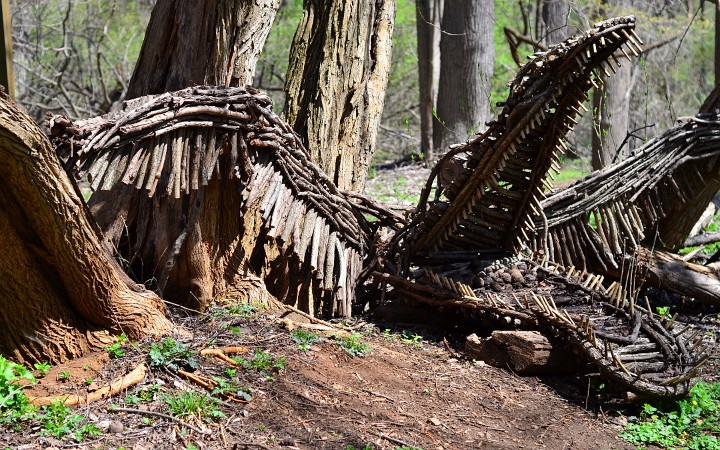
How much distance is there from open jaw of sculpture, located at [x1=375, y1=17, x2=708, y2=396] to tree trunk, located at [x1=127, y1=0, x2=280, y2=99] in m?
1.62

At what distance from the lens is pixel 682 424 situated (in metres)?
4.41

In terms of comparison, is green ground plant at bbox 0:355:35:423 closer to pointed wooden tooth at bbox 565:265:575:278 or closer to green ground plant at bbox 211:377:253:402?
green ground plant at bbox 211:377:253:402

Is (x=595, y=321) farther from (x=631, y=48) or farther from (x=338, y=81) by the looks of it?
(x=338, y=81)

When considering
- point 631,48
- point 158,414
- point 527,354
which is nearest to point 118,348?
point 158,414

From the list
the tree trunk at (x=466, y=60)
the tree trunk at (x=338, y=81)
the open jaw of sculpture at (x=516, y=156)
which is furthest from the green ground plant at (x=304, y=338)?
the tree trunk at (x=466, y=60)

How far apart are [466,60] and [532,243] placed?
285 inches

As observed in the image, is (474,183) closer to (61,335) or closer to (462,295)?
(462,295)

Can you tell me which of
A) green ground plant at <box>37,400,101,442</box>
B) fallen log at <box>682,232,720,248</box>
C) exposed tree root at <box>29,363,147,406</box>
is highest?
fallen log at <box>682,232,720,248</box>

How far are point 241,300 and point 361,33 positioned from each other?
8.19 ft

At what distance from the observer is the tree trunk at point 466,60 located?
40.3 feet

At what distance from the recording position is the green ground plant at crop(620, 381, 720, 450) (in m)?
4.16

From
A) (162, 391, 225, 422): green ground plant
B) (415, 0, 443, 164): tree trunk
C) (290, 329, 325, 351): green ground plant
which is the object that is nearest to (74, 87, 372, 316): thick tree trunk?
(290, 329, 325, 351): green ground plant

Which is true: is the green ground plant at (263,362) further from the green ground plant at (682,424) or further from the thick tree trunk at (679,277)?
the thick tree trunk at (679,277)

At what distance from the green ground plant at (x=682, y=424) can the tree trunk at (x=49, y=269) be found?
9.10ft
